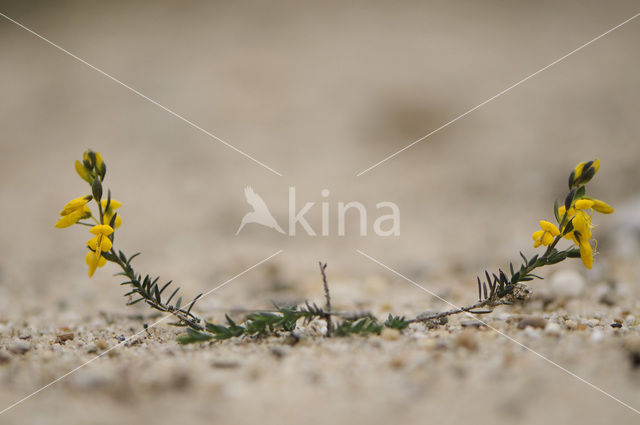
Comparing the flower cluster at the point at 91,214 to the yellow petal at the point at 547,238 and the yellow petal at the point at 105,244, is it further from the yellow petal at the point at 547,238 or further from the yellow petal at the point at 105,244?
the yellow petal at the point at 547,238

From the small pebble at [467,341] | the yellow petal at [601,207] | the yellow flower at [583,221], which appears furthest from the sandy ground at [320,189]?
the yellow petal at [601,207]

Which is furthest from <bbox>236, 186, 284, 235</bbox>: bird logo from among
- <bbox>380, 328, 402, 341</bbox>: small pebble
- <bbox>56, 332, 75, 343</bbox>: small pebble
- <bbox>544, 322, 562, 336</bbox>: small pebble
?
<bbox>544, 322, 562, 336</bbox>: small pebble

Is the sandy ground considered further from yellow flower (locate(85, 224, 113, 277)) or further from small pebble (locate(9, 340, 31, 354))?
yellow flower (locate(85, 224, 113, 277))

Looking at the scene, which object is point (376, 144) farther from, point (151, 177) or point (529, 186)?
point (151, 177)

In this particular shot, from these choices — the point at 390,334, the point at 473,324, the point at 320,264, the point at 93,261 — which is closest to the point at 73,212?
the point at 93,261

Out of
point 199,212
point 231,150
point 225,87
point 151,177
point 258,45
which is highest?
point 258,45

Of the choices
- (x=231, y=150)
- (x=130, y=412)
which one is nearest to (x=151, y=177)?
(x=231, y=150)
